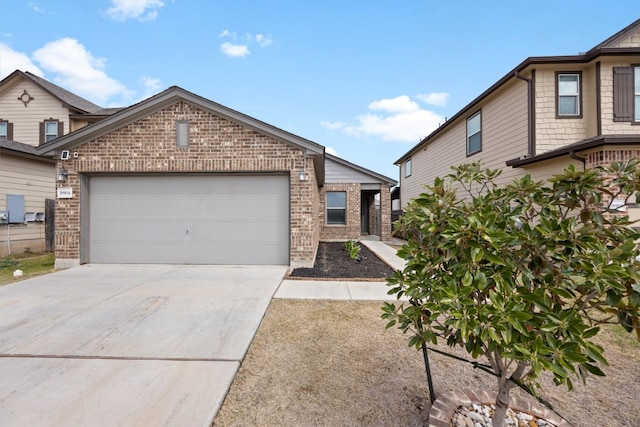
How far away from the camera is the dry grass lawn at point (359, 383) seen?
87.3 inches

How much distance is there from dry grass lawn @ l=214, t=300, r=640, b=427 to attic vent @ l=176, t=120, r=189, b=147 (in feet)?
19.1

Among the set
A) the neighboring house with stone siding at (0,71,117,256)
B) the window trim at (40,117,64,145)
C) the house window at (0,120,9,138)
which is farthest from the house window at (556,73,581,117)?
the house window at (0,120,9,138)

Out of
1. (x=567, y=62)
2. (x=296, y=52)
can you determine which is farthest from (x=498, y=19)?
(x=296, y=52)

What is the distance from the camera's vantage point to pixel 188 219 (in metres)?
7.79

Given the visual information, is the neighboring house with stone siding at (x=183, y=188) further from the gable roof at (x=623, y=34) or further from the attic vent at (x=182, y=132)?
the gable roof at (x=623, y=34)

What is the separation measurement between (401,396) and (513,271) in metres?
1.53

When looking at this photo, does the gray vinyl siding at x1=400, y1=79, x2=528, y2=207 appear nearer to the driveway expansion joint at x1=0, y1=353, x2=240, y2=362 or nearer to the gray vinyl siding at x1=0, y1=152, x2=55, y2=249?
the driveway expansion joint at x1=0, y1=353, x2=240, y2=362

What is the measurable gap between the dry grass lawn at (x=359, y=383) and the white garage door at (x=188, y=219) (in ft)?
13.6

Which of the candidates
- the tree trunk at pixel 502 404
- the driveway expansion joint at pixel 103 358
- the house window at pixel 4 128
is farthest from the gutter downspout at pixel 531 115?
the house window at pixel 4 128

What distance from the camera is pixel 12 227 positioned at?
10.1 meters

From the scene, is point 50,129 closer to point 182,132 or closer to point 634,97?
point 182,132

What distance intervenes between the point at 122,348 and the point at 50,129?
54.2ft

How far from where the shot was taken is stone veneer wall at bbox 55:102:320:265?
7.50 m

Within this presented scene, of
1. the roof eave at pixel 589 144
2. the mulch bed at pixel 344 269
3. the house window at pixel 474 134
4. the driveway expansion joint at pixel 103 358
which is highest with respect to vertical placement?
the house window at pixel 474 134
